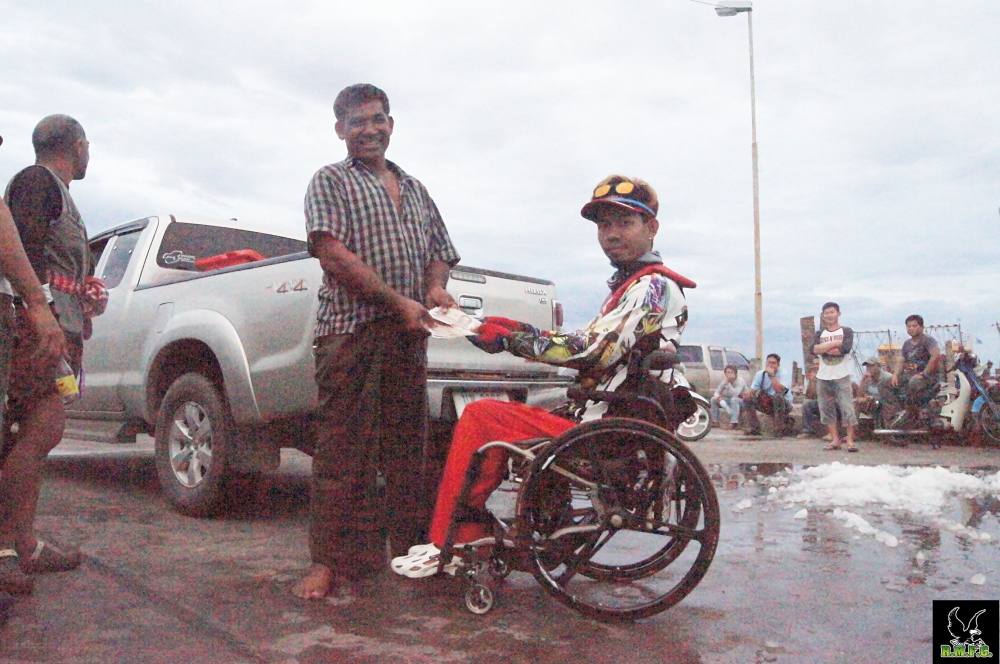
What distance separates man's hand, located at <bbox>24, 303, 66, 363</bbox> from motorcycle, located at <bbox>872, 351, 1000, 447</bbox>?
34.7ft

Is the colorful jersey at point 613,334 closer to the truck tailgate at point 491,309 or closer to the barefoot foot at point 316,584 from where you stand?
the barefoot foot at point 316,584

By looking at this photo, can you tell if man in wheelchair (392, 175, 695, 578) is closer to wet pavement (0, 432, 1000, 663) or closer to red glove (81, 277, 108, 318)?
wet pavement (0, 432, 1000, 663)

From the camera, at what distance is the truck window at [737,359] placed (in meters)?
21.0

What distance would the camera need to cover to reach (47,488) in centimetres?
588

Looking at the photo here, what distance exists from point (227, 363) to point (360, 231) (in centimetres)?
168

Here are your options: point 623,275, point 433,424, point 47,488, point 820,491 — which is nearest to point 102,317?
point 47,488

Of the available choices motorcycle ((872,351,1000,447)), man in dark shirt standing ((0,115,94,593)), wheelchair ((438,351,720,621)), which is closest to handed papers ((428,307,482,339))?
wheelchair ((438,351,720,621))

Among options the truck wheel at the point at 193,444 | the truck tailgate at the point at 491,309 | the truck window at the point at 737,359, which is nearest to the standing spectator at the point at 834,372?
the truck tailgate at the point at 491,309

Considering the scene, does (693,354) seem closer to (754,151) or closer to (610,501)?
(754,151)

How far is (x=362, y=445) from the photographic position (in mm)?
3287

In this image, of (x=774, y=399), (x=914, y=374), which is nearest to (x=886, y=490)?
(x=914, y=374)

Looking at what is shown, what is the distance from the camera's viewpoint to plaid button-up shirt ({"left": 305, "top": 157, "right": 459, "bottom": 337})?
316cm

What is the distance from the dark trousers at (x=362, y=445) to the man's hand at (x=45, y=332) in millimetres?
920

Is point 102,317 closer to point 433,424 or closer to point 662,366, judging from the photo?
point 433,424
